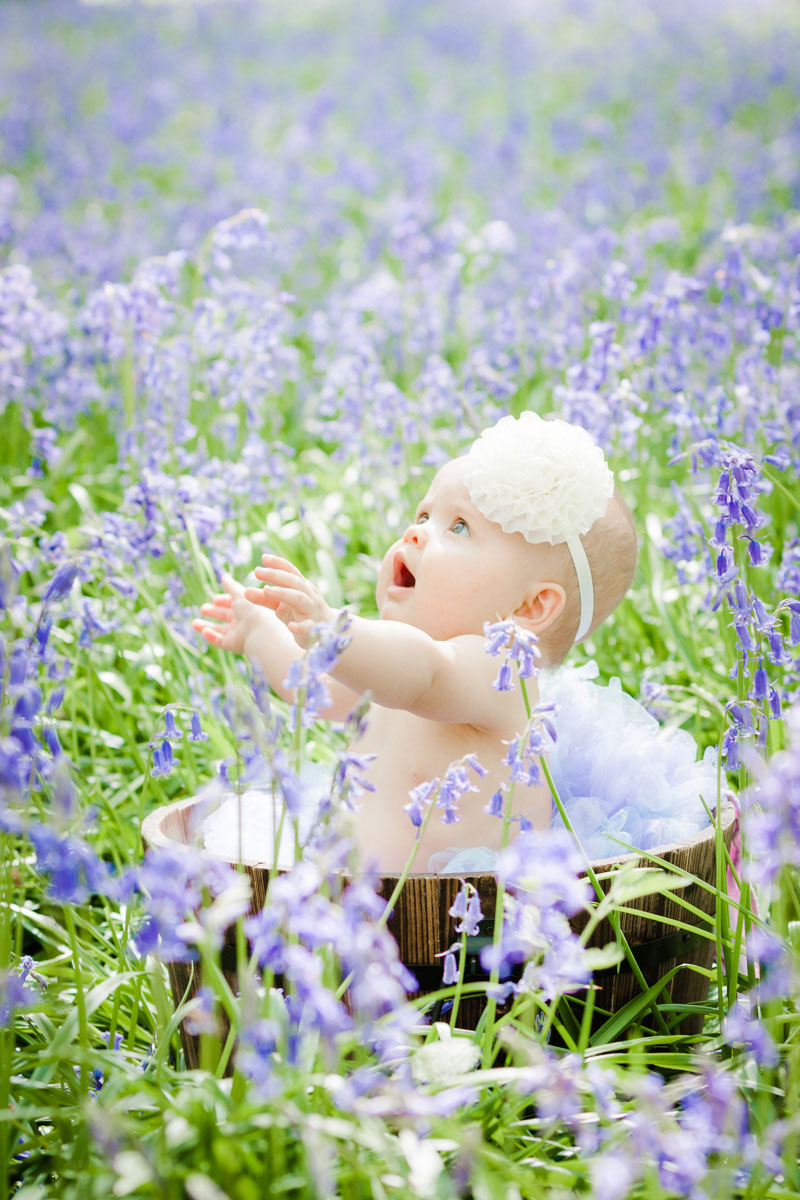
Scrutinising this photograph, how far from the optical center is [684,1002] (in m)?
2.00

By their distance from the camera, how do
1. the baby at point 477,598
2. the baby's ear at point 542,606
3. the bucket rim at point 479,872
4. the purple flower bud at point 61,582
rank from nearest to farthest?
the purple flower bud at point 61,582 < the bucket rim at point 479,872 < the baby at point 477,598 < the baby's ear at point 542,606

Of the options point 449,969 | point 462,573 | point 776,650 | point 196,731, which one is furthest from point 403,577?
point 449,969

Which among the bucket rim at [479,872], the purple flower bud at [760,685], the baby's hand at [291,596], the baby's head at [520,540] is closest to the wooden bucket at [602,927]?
the bucket rim at [479,872]

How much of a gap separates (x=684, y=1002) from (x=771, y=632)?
650mm

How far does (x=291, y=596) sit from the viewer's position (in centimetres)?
184

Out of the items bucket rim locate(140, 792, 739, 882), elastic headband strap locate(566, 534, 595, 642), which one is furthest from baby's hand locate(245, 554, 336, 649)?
elastic headband strap locate(566, 534, 595, 642)

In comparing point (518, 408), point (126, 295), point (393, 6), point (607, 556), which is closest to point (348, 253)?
point (518, 408)

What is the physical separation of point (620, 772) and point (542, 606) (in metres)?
0.39

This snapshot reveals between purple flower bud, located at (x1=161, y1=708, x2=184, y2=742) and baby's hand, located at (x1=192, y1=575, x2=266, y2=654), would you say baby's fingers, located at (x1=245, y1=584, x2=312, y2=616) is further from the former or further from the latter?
purple flower bud, located at (x1=161, y1=708, x2=184, y2=742)

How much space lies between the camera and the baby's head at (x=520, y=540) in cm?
200

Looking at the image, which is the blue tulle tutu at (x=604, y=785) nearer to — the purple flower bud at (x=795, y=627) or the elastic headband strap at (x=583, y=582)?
the elastic headband strap at (x=583, y=582)

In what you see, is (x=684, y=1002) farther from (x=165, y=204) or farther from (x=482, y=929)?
(x=165, y=204)

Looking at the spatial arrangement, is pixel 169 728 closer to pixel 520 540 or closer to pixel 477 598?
pixel 477 598

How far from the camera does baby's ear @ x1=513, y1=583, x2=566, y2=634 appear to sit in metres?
2.06
